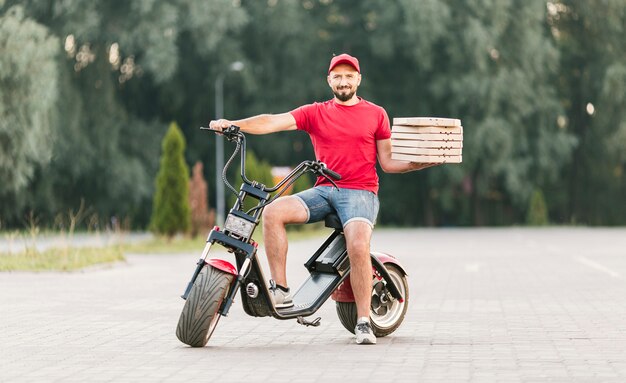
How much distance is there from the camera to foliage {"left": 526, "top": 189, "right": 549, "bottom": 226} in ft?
181

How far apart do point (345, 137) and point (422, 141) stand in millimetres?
563

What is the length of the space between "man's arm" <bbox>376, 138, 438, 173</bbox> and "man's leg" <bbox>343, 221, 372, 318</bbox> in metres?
0.49

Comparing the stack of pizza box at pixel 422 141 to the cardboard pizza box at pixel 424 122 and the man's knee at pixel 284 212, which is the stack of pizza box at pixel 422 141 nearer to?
the cardboard pizza box at pixel 424 122

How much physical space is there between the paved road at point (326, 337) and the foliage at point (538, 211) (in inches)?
1485

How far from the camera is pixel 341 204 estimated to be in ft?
30.3

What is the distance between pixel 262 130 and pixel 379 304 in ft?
5.43

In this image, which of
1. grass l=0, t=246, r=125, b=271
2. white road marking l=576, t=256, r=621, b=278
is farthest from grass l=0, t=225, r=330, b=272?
white road marking l=576, t=256, r=621, b=278

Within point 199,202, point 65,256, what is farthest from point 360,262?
point 199,202

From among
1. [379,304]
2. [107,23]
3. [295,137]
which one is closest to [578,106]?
[295,137]

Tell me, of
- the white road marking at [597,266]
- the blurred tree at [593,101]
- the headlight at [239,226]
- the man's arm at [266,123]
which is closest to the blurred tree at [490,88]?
the blurred tree at [593,101]

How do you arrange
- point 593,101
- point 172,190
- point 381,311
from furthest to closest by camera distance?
point 593,101
point 172,190
point 381,311

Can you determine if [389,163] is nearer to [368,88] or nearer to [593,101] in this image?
[368,88]

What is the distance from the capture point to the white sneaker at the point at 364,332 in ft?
30.0

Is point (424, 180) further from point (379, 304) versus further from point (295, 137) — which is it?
point (379, 304)
